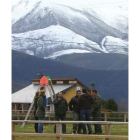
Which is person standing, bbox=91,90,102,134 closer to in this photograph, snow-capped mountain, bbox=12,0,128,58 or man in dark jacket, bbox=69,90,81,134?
man in dark jacket, bbox=69,90,81,134

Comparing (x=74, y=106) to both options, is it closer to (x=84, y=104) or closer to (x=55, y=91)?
(x=84, y=104)

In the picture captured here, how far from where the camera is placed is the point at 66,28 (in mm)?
83438

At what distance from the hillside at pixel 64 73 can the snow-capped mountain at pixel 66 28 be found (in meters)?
3.29

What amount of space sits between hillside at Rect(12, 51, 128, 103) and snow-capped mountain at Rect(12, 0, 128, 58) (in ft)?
10.8

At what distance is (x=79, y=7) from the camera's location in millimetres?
73750

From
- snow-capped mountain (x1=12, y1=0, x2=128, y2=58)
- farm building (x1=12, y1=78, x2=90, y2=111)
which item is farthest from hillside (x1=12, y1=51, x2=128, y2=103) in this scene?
farm building (x1=12, y1=78, x2=90, y2=111)

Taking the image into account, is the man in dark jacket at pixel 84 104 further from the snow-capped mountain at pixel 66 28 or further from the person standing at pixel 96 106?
the snow-capped mountain at pixel 66 28

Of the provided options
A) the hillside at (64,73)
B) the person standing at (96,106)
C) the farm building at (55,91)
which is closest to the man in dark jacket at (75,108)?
the person standing at (96,106)

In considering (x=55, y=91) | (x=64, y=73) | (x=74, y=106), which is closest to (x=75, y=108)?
(x=74, y=106)

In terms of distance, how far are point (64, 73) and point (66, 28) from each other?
1034 centimetres

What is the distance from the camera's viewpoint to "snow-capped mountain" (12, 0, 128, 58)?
7244 centimetres

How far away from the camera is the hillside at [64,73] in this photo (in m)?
68.3
